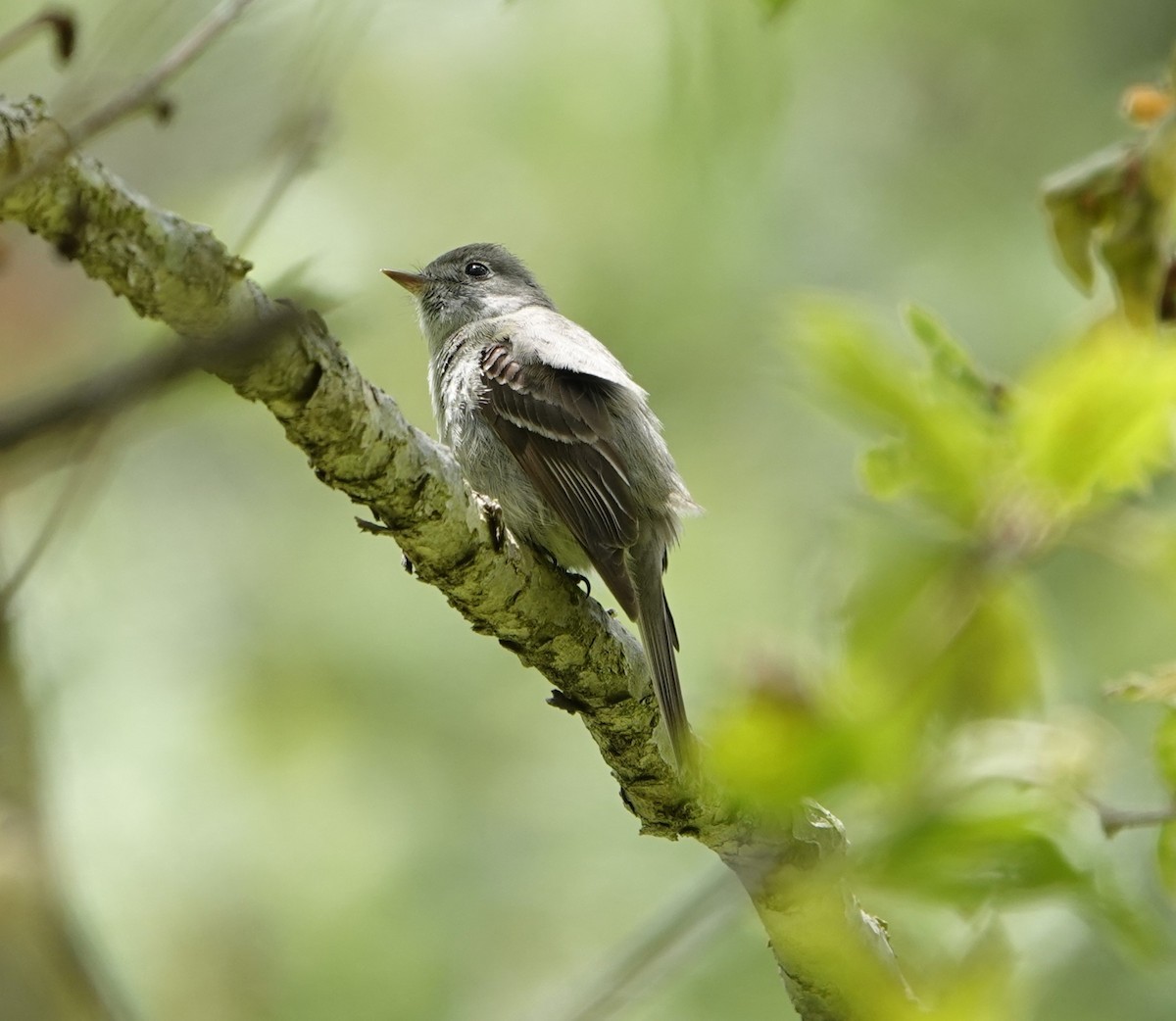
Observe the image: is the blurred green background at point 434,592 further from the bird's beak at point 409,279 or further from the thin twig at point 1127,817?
the thin twig at point 1127,817

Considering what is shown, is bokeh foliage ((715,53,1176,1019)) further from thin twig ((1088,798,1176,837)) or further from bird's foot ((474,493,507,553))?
bird's foot ((474,493,507,553))

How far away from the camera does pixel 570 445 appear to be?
4668 mm

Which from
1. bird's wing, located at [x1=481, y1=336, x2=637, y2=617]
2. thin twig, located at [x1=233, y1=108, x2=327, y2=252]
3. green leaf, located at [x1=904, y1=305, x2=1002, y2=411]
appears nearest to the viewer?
green leaf, located at [x1=904, y1=305, x2=1002, y2=411]

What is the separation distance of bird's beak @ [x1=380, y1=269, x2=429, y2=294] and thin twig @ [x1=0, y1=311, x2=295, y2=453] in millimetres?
5197

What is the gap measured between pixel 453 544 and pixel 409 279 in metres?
3.31

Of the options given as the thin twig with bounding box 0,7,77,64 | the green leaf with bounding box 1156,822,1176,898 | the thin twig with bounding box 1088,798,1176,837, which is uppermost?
the thin twig with bounding box 0,7,77,64

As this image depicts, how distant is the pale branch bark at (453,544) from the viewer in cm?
187

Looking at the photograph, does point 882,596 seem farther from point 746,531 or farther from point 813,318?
point 746,531

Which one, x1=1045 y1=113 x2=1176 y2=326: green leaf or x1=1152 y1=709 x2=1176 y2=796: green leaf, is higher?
x1=1045 y1=113 x2=1176 y2=326: green leaf

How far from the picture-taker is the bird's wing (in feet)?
14.5

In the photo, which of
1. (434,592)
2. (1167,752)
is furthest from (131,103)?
(434,592)

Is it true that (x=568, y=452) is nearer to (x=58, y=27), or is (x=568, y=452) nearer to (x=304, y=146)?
(x=304, y=146)

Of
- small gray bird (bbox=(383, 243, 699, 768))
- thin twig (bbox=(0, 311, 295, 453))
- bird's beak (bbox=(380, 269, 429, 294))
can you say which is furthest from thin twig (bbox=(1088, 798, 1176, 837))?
bird's beak (bbox=(380, 269, 429, 294))

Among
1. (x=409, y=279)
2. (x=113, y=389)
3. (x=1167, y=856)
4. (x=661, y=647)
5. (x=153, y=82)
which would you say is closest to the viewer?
(x=113, y=389)
